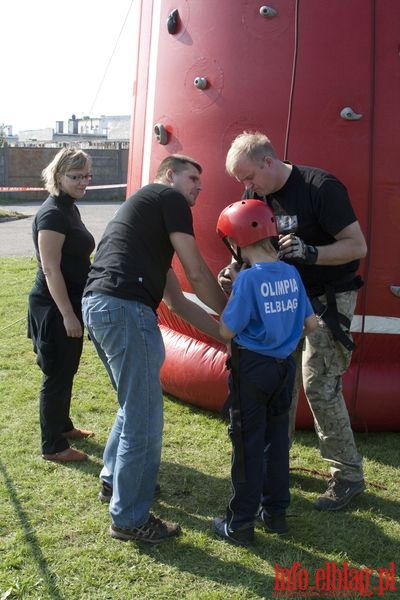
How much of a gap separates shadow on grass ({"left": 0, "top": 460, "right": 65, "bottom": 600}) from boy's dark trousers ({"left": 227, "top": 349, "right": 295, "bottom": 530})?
0.87 meters

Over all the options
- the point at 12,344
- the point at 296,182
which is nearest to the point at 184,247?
the point at 296,182

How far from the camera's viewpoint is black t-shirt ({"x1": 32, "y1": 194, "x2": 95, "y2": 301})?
170 inches

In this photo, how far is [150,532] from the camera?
3.61 metres

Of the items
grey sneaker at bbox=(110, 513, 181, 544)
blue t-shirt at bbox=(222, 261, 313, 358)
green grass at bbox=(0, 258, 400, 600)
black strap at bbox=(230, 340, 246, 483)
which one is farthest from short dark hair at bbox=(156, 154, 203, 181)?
green grass at bbox=(0, 258, 400, 600)

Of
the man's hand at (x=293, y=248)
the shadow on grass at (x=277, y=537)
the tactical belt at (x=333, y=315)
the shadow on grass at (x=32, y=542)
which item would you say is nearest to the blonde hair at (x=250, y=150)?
the man's hand at (x=293, y=248)

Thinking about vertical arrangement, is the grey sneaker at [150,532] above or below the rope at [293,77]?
below

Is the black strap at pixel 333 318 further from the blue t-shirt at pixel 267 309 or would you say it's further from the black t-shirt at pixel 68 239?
the black t-shirt at pixel 68 239

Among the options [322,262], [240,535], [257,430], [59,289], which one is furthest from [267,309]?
[59,289]

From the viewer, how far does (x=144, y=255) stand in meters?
3.47

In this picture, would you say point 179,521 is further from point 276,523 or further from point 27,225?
point 27,225

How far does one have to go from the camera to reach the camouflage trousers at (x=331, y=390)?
13.0 feet

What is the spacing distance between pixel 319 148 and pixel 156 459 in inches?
87.5

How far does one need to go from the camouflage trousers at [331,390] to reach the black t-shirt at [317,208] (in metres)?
0.15

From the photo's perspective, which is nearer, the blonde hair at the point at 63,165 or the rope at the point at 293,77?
the blonde hair at the point at 63,165
